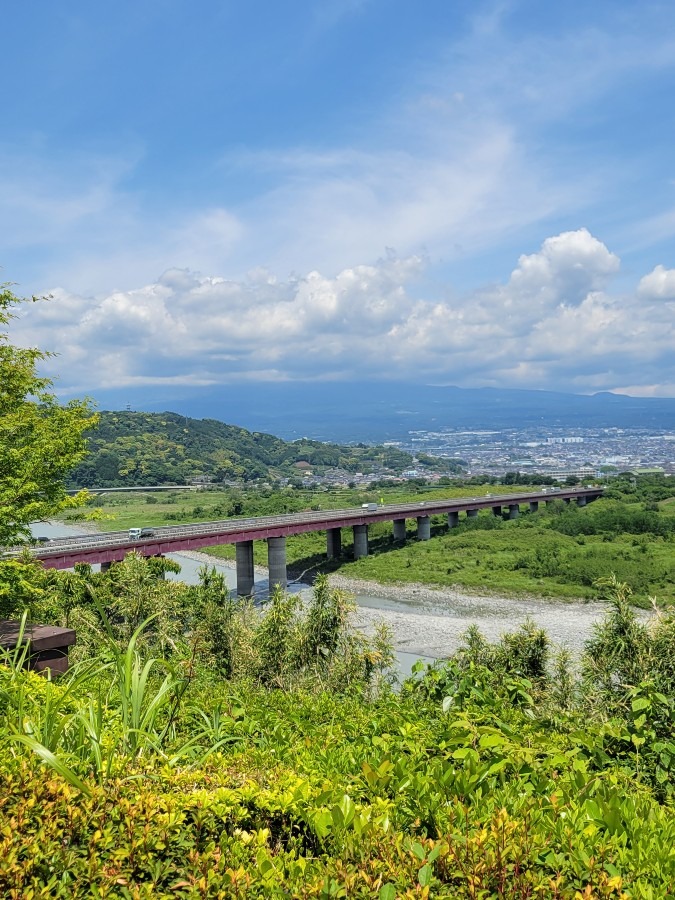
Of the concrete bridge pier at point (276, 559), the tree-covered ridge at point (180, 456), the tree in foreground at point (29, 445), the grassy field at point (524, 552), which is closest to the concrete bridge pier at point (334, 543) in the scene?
the grassy field at point (524, 552)

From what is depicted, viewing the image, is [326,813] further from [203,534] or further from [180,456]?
[180,456]

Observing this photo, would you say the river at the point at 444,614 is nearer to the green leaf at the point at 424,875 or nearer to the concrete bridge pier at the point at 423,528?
the concrete bridge pier at the point at 423,528

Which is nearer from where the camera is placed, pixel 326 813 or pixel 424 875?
pixel 424 875

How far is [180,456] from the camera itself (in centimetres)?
15462

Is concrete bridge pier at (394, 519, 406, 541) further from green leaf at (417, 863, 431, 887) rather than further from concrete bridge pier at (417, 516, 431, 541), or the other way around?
green leaf at (417, 863, 431, 887)

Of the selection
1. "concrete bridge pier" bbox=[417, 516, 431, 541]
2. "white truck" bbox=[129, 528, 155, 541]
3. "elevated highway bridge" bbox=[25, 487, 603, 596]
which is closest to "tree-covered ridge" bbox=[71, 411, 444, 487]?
"elevated highway bridge" bbox=[25, 487, 603, 596]

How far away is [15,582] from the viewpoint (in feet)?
40.1

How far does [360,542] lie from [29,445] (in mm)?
43956

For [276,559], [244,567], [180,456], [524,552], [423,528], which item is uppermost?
[180,456]

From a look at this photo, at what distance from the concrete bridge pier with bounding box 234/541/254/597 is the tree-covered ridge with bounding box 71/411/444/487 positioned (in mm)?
84565

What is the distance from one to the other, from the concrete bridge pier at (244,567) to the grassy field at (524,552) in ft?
30.1

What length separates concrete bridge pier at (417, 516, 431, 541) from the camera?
60.3 meters

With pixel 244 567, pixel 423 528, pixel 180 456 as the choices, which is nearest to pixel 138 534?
pixel 244 567

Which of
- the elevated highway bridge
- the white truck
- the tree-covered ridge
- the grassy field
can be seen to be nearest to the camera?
the elevated highway bridge
